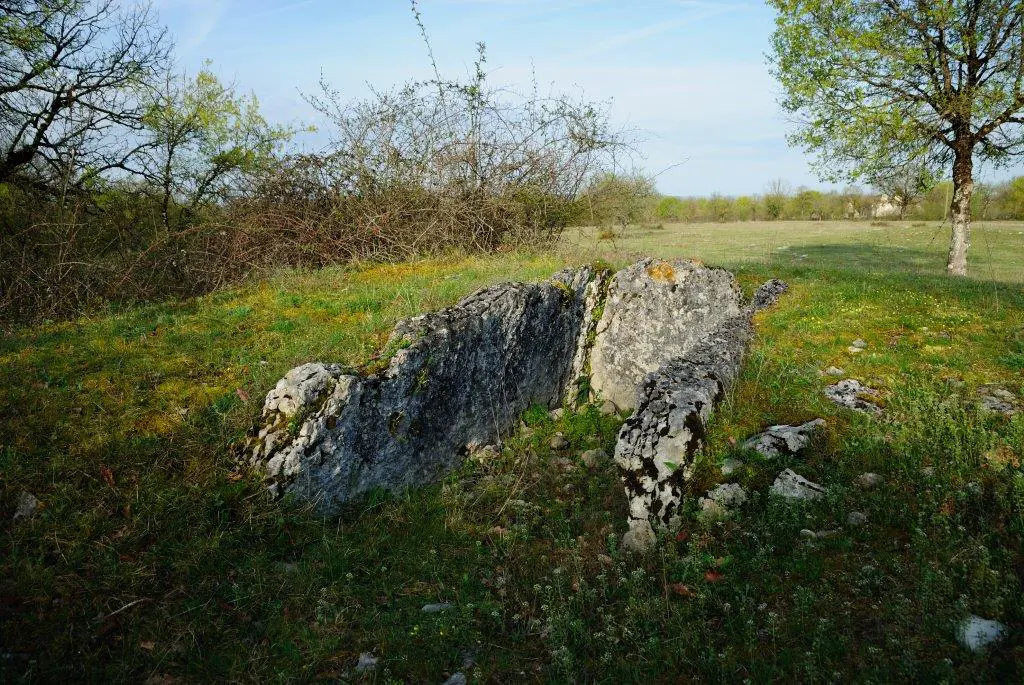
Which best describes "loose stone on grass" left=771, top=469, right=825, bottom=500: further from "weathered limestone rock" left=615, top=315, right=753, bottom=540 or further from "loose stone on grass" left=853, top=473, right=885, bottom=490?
"weathered limestone rock" left=615, top=315, right=753, bottom=540

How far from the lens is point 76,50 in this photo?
12.5 m

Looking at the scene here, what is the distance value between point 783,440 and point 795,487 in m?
Result: 0.68

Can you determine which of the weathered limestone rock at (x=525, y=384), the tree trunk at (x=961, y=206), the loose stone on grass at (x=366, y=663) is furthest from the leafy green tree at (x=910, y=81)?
the loose stone on grass at (x=366, y=663)

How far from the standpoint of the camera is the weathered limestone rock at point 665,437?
5441 mm

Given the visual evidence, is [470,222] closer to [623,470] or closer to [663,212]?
[623,470]

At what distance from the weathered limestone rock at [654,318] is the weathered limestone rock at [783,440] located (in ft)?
11.8

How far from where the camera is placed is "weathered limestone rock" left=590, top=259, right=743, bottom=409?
9.37m

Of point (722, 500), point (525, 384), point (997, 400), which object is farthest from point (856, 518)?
point (525, 384)

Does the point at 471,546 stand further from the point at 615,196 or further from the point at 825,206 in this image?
the point at 825,206

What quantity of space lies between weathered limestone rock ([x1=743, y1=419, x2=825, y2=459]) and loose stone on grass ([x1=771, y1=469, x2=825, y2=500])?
0.33 metres

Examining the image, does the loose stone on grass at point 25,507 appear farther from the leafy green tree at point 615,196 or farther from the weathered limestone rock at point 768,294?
the leafy green tree at point 615,196

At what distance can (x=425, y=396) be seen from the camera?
22.2ft

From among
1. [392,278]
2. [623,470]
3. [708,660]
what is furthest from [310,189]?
[708,660]

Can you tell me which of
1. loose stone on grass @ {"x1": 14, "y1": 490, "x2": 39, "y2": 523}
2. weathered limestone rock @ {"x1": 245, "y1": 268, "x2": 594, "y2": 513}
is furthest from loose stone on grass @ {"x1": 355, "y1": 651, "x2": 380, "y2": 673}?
loose stone on grass @ {"x1": 14, "y1": 490, "x2": 39, "y2": 523}
